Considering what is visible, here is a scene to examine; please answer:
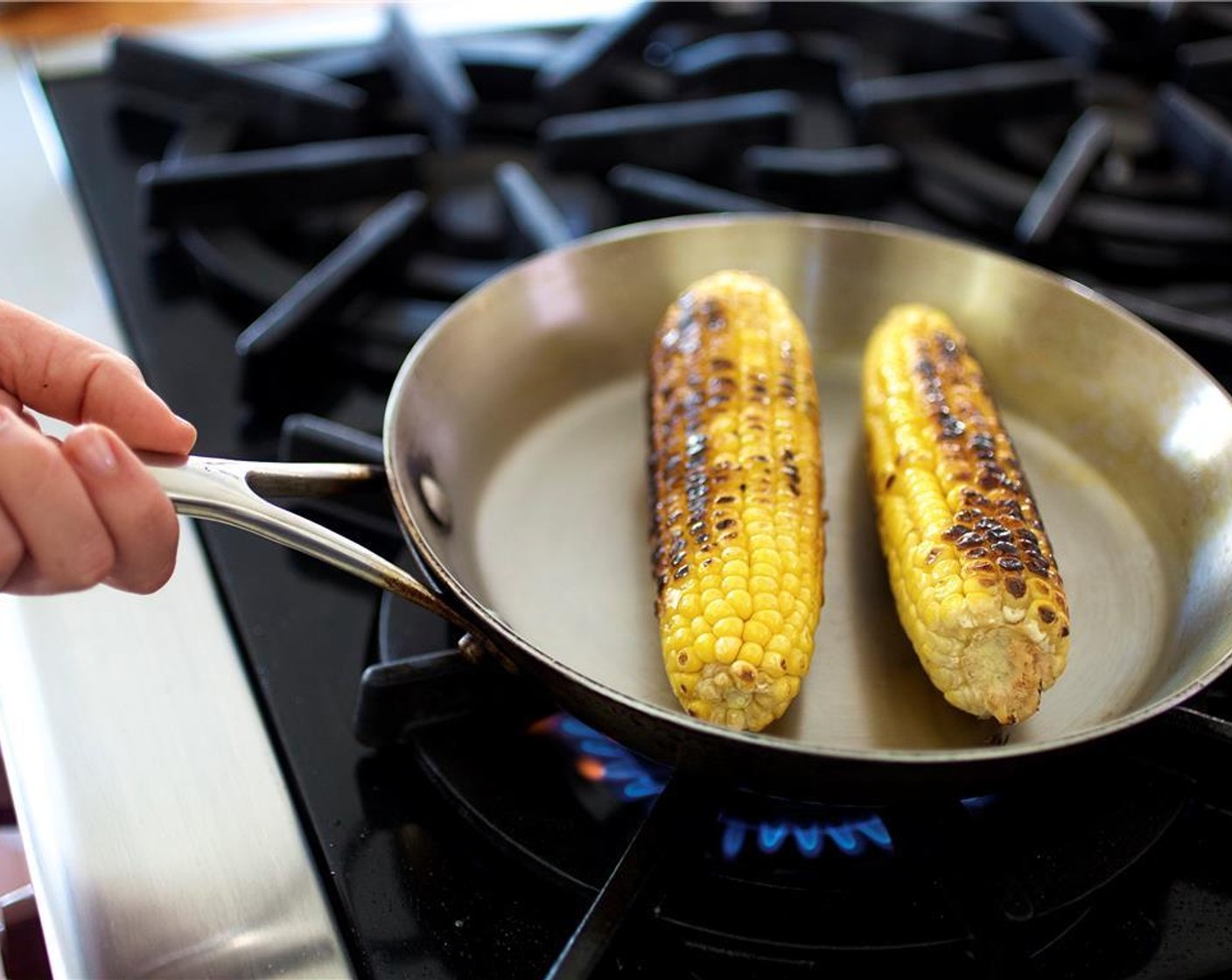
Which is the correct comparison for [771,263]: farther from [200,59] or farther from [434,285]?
[200,59]

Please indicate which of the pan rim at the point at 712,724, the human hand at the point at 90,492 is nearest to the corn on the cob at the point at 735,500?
the pan rim at the point at 712,724

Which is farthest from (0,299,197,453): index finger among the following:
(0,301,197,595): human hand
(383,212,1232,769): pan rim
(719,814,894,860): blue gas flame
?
(719,814,894,860): blue gas flame

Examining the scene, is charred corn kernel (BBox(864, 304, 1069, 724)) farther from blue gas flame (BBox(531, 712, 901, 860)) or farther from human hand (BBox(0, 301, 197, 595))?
human hand (BBox(0, 301, 197, 595))

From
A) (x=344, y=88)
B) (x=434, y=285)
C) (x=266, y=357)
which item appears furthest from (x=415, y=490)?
(x=344, y=88)

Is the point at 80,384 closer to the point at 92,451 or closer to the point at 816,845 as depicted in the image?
the point at 92,451

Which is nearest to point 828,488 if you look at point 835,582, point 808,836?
point 835,582

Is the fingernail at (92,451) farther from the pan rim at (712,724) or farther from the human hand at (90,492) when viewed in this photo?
the pan rim at (712,724)
